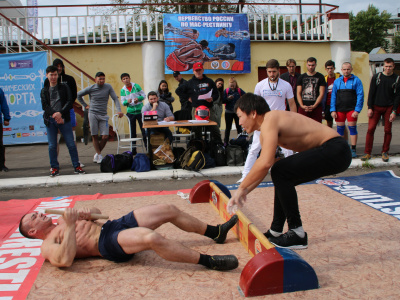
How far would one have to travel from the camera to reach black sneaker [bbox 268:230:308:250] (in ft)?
11.2

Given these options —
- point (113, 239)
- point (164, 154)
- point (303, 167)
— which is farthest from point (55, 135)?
point (303, 167)

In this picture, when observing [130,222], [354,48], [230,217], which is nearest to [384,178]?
[230,217]

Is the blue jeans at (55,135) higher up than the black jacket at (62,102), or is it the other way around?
the black jacket at (62,102)

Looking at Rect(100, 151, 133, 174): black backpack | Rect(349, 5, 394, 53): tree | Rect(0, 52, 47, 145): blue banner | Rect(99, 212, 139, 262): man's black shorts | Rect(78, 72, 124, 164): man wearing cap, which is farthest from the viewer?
Rect(349, 5, 394, 53): tree

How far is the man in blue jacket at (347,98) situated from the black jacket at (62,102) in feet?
17.0

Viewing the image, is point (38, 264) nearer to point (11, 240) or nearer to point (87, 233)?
point (87, 233)

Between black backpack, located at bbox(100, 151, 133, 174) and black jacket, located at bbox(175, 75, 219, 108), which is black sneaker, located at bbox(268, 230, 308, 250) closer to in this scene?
black backpack, located at bbox(100, 151, 133, 174)

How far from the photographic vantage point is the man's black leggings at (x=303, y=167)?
3.26 metres

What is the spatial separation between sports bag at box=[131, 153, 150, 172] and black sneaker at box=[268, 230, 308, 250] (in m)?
4.42

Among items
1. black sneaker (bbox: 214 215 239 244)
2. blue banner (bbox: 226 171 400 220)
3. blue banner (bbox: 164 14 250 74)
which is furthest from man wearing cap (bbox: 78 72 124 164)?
blue banner (bbox: 164 14 250 74)

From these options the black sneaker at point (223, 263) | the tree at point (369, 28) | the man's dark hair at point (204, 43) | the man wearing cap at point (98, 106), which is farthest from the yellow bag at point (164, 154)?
the tree at point (369, 28)

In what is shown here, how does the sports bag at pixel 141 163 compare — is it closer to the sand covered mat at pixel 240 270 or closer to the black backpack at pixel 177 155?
the black backpack at pixel 177 155

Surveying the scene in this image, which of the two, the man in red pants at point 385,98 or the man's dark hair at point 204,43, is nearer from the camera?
the man in red pants at point 385,98

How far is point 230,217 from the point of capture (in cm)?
405
